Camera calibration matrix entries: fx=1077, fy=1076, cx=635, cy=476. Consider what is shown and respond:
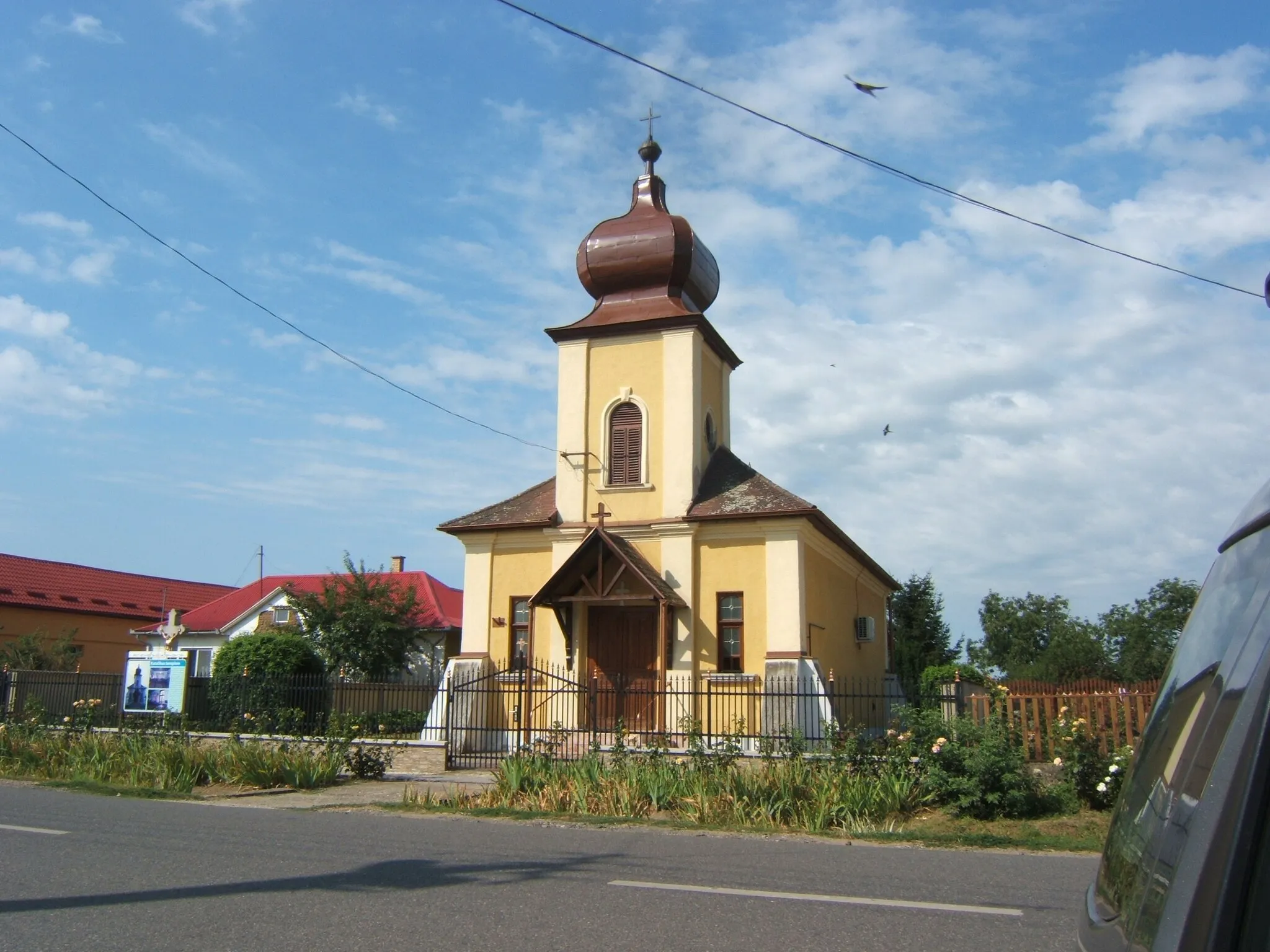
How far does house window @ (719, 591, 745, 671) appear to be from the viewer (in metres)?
20.9

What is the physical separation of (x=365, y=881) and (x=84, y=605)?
4648cm

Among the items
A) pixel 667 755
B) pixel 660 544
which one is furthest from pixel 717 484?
pixel 667 755

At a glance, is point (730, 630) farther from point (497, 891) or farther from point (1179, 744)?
point (1179, 744)

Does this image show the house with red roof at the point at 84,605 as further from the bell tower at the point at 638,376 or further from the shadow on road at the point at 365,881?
the shadow on road at the point at 365,881

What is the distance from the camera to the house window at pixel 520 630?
2225cm

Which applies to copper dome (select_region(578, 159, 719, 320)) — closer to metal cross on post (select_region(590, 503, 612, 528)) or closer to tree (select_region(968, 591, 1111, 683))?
metal cross on post (select_region(590, 503, 612, 528))

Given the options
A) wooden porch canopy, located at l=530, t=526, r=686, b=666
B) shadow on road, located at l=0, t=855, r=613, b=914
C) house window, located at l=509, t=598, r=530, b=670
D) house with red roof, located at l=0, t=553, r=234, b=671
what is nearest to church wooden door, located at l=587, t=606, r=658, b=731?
wooden porch canopy, located at l=530, t=526, r=686, b=666

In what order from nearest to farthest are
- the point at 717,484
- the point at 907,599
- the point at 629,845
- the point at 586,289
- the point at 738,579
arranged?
the point at 629,845, the point at 738,579, the point at 717,484, the point at 586,289, the point at 907,599

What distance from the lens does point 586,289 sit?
2420cm

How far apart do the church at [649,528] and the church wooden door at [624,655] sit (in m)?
0.04

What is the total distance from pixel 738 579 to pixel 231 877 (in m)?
14.1

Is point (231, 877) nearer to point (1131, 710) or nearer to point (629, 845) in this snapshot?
point (629, 845)

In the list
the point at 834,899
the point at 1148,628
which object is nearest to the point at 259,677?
the point at 834,899

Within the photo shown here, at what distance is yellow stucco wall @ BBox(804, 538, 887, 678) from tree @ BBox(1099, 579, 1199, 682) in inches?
738
